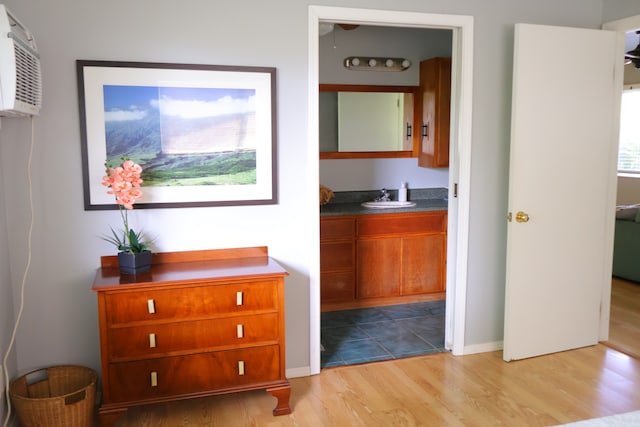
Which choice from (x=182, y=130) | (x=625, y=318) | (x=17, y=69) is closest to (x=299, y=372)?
(x=182, y=130)

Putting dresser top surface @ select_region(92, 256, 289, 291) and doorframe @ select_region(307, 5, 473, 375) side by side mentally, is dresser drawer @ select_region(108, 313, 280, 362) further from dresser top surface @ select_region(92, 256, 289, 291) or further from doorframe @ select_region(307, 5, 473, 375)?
doorframe @ select_region(307, 5, 473, 375)

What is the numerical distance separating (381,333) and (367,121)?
1.89 metres

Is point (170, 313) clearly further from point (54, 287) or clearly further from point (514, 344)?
point (514, 344)

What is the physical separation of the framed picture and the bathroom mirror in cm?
179

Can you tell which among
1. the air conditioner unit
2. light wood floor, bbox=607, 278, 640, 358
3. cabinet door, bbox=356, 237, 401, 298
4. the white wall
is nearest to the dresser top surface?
the white wall

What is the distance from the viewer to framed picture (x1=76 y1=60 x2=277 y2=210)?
8.85 ft

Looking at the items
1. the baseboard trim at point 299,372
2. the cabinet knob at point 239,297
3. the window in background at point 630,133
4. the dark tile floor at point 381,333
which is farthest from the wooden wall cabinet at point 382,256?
the window in background at point 630,133

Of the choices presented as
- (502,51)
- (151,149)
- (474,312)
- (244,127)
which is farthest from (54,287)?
(502,51)

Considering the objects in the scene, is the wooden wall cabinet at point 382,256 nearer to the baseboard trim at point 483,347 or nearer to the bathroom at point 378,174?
the bathroom at point 378,174

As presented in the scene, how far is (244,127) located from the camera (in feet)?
9.56

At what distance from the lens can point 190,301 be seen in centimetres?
255

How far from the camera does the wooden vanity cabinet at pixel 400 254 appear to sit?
14.6 ft

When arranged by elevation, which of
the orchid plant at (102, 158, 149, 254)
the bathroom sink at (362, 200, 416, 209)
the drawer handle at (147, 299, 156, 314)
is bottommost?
the drawer handle at (147, 299, 156, 314)

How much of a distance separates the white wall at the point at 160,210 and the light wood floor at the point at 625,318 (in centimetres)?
151
